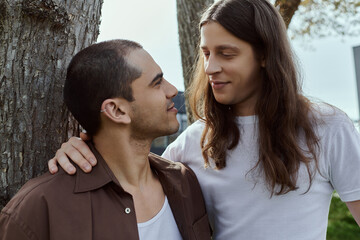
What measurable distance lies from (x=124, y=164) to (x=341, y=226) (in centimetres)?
943

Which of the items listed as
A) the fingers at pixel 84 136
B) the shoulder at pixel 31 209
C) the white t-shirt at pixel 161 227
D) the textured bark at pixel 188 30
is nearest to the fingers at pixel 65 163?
the shoulder at pixel 31 209

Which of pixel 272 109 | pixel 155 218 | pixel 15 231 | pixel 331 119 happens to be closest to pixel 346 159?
pixel 331 119

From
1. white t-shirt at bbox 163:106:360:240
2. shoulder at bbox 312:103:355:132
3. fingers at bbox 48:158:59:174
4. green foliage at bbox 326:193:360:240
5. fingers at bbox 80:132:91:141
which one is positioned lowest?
green foliage at bbox 326:193:360:240

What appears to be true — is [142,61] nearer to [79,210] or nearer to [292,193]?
[79,210]

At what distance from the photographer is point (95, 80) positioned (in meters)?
2.45

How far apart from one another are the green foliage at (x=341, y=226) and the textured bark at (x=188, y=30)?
292 inches

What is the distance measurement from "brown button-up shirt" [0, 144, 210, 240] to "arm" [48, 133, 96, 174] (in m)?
0.04

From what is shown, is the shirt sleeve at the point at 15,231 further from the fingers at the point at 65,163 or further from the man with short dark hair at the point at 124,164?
the fingers at the point at 65,163

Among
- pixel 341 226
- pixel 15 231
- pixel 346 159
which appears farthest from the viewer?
pixel 341 226

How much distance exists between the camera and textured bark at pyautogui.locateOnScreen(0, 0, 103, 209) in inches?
99.0

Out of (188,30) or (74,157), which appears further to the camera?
(188,30)

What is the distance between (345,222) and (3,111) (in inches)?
393

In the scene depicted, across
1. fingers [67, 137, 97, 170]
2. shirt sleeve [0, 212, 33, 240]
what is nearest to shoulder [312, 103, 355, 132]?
fingers [67, 137, 97, 170]

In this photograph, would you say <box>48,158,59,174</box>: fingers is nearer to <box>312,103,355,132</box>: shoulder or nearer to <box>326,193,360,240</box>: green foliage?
<box>312,103,355,132</box>: shoulder
